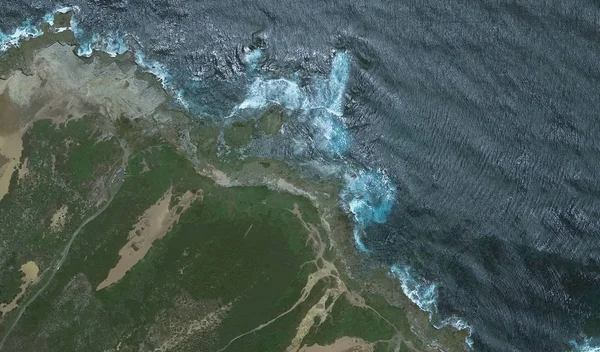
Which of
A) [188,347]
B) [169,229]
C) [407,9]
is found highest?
[407,9]

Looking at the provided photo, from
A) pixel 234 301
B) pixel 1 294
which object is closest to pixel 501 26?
pixel 234 301

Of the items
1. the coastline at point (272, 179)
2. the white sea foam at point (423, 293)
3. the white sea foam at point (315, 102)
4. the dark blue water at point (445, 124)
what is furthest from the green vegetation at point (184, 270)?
the white sea foam at point (423, 293)

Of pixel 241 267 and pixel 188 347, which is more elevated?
pixel 241 267

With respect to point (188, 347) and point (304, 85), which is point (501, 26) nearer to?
point (304, 85)

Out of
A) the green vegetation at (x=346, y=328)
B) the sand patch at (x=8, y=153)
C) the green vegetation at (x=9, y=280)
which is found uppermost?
the sand patch at (x=8, y=153)

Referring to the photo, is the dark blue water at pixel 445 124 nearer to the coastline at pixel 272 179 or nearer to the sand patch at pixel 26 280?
the coastline at pixel 272 179

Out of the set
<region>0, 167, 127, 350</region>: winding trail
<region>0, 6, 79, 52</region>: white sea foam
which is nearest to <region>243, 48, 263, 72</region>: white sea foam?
<region>0, 167, 127, 350</region>: winding trail
